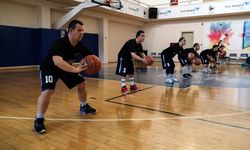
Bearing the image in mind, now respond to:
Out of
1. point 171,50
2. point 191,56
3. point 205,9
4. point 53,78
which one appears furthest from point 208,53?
point 53,78

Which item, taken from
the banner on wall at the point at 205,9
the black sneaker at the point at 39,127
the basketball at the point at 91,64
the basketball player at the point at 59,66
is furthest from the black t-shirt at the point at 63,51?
the banner on wall at the point at 205,9

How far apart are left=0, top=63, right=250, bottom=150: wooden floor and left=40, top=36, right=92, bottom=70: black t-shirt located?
808 millimetres

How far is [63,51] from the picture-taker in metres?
2.79

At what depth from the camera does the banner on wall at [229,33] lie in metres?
14.1

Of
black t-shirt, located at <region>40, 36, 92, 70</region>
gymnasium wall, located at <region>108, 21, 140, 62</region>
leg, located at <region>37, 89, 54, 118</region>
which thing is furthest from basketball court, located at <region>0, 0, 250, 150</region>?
gymnasium wall, located at <region>108, 21, 140, 62</region>

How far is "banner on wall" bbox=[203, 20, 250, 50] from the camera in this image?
14080mm

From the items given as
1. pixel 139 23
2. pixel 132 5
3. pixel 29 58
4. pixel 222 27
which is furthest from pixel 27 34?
pixel 222 27

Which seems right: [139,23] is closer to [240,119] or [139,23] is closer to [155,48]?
[155,48]

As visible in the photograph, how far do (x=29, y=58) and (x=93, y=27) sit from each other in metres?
4.79

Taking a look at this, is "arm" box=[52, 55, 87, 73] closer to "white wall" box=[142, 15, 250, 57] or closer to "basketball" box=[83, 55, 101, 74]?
"basketball" box=[83, 55, 101, 74]

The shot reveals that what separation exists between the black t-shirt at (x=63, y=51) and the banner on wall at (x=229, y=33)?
1394cm

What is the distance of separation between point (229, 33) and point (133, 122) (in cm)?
1396

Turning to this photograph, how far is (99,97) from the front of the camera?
14.8ft

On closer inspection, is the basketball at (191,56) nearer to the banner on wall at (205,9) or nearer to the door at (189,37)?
the banner on wall at (205,9)
